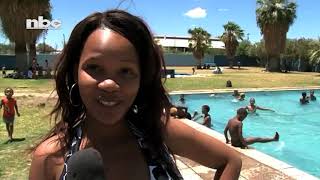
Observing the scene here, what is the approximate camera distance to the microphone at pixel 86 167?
114 centimetres

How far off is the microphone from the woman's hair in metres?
0.42

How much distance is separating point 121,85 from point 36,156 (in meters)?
0.36

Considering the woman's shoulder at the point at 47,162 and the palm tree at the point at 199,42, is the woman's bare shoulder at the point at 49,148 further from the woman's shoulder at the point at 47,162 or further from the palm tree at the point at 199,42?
the palm tree at the point at 199,42

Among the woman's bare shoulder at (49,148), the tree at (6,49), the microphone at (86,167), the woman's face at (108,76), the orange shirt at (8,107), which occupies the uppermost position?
the woman's face at (108,76)

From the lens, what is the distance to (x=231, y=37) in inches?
2410

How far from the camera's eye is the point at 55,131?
1.67 m

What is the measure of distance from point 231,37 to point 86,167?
61.2 metres

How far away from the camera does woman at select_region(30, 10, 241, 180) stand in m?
1.52

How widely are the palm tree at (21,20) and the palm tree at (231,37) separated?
3278 cm

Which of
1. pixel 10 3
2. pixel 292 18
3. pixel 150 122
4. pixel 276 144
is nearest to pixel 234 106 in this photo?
pixel 276 144

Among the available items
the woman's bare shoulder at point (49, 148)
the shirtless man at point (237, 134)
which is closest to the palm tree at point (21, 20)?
the shirtless man at point (237, 134)

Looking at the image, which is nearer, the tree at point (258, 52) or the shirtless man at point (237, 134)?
the shirtless man at point (237, 134)

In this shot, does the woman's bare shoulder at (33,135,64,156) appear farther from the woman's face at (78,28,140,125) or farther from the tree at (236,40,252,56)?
the tree at (236,40,252,56)

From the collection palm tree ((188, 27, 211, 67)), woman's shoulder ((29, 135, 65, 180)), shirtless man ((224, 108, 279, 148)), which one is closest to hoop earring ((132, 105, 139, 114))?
woman's shoulder ((29, 135, 65, 180))
